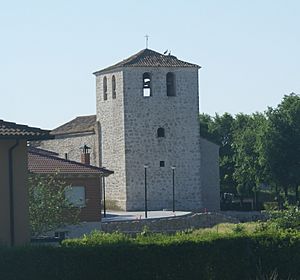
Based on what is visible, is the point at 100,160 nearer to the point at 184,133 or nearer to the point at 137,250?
the point at 184,133

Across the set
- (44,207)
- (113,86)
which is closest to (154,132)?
(113,86)

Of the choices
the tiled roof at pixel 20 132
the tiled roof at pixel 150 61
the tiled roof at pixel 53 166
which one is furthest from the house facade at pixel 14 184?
the tiled roof at pixel 150 61

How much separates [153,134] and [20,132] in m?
47.4

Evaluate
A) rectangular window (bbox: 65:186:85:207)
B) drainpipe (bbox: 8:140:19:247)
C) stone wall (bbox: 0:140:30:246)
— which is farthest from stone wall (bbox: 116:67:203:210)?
drainpipe (bbox: 8:140:19:247)

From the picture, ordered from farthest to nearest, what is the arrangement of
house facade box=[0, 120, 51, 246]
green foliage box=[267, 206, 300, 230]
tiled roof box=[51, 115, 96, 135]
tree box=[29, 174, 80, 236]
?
tiled roof box=[51, 115, 96, 135], tree box=[29, 174, 80, 236], green foliage box=[267, 206, 300, 230], house facade box=[0, 120, 51, 246]

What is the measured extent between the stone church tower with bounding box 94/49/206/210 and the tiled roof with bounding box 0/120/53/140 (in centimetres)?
4545

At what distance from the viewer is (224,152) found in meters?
96.7

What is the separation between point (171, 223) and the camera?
60.0 meters

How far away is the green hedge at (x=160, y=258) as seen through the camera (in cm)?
2575

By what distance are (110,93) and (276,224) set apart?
141 ft

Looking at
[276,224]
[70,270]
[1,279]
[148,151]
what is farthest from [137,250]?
[148,151]

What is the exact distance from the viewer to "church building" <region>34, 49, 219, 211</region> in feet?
245

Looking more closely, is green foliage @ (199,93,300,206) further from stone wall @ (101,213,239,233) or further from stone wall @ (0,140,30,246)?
stone wall @ (0,140,30,246)

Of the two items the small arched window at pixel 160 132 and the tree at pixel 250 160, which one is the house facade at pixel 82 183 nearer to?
the small arched window at pixel 160 132
